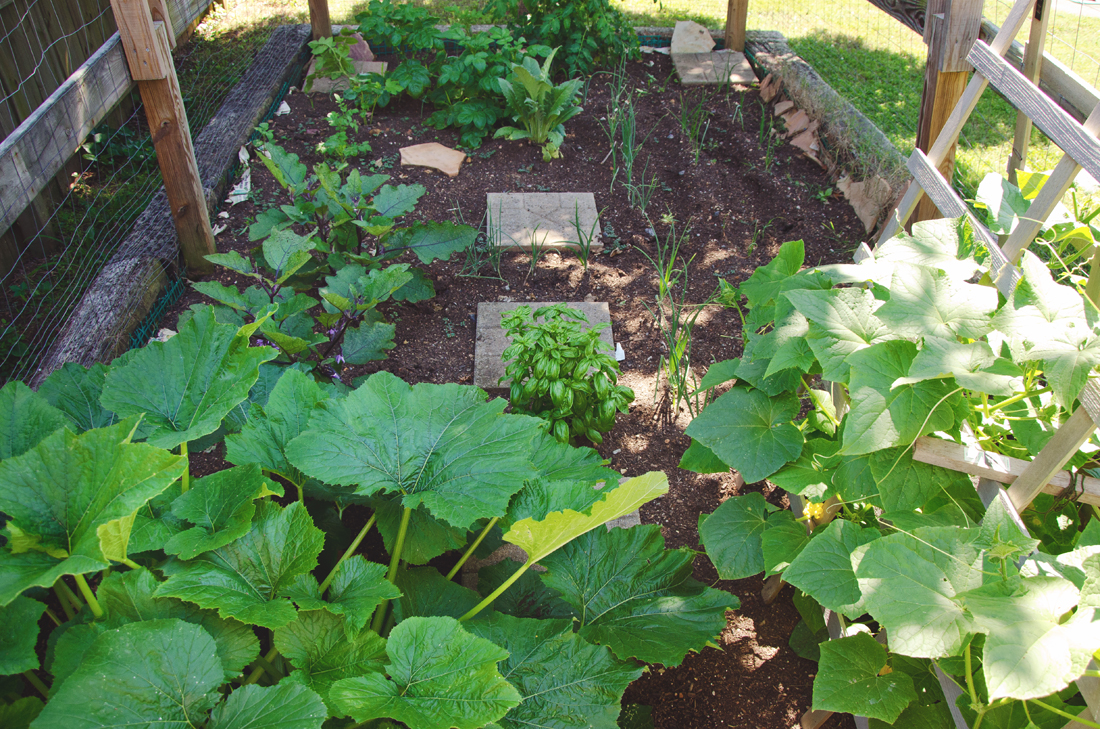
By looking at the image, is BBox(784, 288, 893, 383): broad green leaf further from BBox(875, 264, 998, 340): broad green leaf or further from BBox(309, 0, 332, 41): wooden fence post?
BBox(309, 0, 332, 41): wooden fence post

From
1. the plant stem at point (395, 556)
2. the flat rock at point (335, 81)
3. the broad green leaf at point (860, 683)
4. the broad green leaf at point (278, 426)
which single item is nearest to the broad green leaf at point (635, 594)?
the broad green leaf at point (860, 683)

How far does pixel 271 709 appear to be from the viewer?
1.12 meters

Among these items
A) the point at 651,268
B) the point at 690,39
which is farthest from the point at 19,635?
the point at 690,39

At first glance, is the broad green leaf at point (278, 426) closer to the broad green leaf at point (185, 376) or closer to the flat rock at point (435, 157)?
the broad green leaf at point (185, 376)

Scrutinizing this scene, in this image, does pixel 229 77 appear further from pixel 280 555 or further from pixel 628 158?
pixel 280 555

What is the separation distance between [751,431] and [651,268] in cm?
181

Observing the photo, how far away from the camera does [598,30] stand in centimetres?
476

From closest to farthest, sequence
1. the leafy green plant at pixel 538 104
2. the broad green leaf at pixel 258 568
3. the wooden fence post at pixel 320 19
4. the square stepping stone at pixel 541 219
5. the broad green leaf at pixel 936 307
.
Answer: the broad green leaf at pixel 258 568 < the broad green leaf at pixel 936 307 < the square stepping stone at pixel 541 219 < the leafy green plant at pixel 538 104 < the wooden fence post at pixel 320 19

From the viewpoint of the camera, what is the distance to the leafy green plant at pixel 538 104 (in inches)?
161

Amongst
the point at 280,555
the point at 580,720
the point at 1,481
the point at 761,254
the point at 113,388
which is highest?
the point at 1,481

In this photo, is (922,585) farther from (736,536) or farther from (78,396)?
(78,396)

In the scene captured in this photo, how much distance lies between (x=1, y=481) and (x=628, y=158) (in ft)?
10.4

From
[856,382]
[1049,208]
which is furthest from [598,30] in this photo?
[856,382]

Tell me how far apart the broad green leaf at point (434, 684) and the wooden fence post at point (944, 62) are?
2399mm
